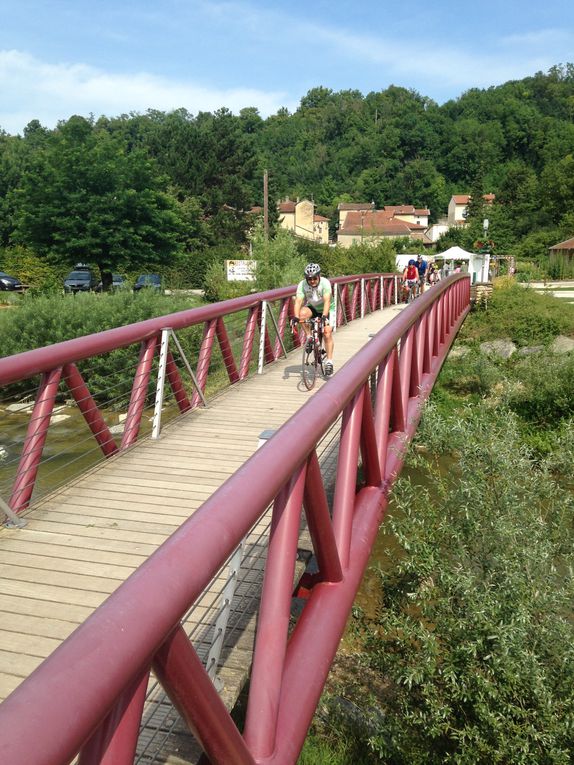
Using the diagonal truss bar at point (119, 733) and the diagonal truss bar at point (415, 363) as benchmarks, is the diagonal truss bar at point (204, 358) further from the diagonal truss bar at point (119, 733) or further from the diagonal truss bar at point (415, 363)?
the diagonal truss bar at point (119, 733)

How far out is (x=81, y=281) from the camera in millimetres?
31531

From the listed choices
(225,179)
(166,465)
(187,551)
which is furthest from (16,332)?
(225,179)

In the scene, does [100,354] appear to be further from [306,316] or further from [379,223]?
[379,223]

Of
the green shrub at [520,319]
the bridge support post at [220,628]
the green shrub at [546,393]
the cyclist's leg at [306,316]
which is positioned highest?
the cyclist's leg at [306,316]

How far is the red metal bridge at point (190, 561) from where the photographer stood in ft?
3.92

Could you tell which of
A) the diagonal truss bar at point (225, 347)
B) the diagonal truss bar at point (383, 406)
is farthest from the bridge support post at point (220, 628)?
the diagonal truss bar at point (225, 347)

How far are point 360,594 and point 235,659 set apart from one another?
18.4ft

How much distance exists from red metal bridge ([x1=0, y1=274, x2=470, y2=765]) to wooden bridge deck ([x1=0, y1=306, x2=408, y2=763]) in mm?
13

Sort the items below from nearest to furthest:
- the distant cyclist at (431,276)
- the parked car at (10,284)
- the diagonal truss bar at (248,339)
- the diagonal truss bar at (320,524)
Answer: the diagonal truss bar at (320,524) → the diagonal truss bar at (248,339) → the distant cyclist at (431,276) → the parked car at (10,284)

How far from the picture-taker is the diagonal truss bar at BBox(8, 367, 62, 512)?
430cm

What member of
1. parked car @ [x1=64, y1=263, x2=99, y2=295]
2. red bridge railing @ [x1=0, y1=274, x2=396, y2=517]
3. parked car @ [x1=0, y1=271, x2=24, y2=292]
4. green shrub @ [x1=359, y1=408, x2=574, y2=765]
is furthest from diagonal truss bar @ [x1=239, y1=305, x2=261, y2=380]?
parked car @ [x1=0, y1=271, x2=24, y2=292]

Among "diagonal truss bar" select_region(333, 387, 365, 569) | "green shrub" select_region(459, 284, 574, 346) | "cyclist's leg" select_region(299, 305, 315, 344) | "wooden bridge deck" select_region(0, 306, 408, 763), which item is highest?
"cyclist's leg" select_region(299, 305, 315, 344)

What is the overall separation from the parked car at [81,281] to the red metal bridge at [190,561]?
81.2ft

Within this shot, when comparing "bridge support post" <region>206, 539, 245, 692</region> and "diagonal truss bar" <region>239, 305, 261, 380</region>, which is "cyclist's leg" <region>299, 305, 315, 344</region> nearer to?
"diagonal truss bar" <region>239, 305, 261, 380</region>
